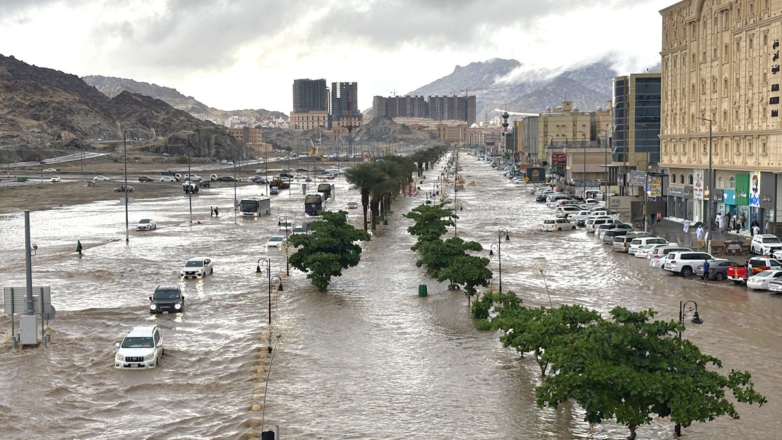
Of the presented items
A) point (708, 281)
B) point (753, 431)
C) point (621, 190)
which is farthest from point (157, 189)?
point (753, 431)

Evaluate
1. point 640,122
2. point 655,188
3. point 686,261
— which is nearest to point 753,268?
point 686,261

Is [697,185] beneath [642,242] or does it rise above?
above

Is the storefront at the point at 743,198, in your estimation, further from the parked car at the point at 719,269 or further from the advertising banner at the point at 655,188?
the parked car at the point at 719,269

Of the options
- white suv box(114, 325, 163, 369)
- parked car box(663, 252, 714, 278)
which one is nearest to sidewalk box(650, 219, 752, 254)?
parked car box(663, 252, 714, 278)

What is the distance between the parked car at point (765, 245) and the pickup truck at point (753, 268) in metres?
5.01

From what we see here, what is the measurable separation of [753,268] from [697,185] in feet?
77.6

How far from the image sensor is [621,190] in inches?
4021

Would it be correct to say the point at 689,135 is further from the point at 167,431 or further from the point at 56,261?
the point at 167,431

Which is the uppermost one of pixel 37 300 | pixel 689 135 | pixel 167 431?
pixel 689 135

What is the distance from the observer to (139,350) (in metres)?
28.2

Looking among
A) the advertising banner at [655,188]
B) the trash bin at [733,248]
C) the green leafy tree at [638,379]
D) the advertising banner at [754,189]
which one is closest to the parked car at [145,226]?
the advertising banner at [655,188]

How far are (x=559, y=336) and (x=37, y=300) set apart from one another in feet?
58.6

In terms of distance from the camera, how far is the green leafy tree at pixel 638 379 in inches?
707

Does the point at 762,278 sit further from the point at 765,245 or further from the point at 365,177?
the point at 365,177
